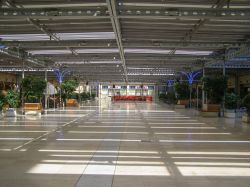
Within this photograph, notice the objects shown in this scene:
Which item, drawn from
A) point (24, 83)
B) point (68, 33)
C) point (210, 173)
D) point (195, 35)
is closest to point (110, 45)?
point (68, 33)

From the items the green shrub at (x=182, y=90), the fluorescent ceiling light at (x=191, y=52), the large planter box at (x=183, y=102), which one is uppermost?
the fluorescent ceiling light at (x=191, y=52)

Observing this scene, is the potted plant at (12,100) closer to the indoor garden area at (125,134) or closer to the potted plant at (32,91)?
the indoor garden area at (125,134)

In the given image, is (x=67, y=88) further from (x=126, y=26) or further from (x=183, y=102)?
(x=126, y=26)

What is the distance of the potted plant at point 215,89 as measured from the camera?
86.3 ft

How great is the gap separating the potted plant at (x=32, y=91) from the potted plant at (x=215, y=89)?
34.6ft

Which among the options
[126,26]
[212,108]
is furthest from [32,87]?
[126,26]

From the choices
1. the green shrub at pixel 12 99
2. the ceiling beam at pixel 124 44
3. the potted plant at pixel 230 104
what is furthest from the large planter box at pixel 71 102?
the ceiling beam at pixel 124 44

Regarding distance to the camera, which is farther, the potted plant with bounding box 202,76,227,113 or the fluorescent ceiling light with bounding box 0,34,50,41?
the potted plant with bounding box 202,76,227,113

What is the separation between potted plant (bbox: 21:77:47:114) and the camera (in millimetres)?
27500

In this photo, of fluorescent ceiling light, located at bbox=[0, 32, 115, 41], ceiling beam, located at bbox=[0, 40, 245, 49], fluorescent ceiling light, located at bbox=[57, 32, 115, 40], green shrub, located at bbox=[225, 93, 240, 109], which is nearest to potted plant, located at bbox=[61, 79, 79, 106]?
green shrub, located at bbox=[225, 93, 240, 109]

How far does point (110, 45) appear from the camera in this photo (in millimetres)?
20828

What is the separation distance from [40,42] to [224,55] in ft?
35.1

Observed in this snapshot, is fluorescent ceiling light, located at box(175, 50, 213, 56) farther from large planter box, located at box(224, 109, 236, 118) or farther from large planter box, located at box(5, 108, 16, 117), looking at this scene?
large planter box, located at box(5, 108, 16, 117)

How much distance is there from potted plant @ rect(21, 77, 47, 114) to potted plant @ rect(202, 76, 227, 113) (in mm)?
10550
